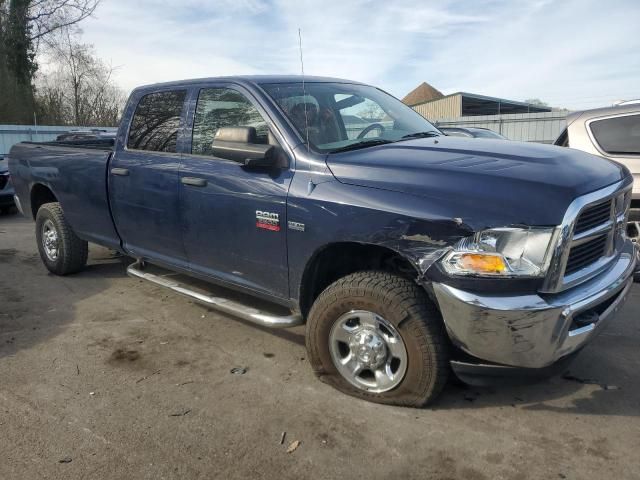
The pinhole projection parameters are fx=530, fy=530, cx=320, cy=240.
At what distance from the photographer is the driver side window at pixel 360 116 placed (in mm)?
Result: 3753

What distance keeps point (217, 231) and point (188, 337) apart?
1.03 metres

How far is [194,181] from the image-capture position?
3828mm

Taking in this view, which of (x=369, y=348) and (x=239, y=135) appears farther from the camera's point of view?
(x=239, y=135)

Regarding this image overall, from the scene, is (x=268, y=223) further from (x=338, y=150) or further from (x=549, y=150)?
(x=549, y=150)

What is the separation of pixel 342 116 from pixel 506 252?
68.0 inches

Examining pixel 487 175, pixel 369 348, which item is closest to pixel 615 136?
pixel 487 175

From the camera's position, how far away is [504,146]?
3393 mm

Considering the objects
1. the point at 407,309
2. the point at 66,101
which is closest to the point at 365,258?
the point at 407,309

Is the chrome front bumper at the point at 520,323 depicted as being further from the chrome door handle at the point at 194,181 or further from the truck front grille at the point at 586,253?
the chrome door handle at the point at 194,181

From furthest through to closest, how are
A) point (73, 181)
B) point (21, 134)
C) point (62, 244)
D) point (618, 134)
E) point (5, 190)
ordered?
point (21, 134) → point (5, 190) → point (618, 134) → point (62, 244) → point (73, 181)

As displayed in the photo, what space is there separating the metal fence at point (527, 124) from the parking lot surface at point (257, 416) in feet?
49.9

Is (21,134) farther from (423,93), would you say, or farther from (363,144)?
(423,93)

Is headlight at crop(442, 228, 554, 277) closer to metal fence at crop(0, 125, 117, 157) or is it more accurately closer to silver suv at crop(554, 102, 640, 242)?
silver suv at crop(554, 102, 640, 242)

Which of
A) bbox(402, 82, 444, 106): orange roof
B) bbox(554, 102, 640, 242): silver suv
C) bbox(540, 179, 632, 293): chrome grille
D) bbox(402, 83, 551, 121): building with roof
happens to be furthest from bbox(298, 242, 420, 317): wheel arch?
bbox(402, 82, 444, 106): orange roof
